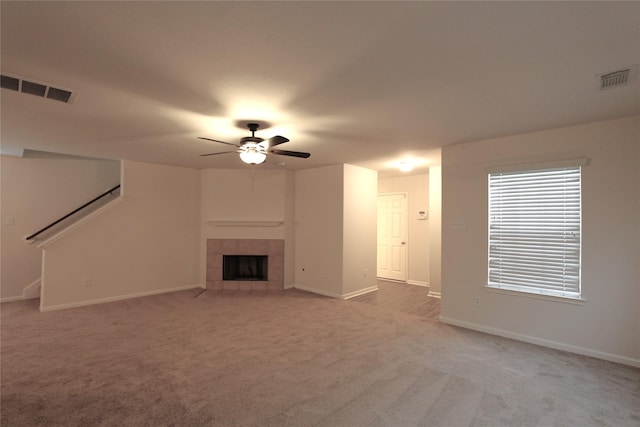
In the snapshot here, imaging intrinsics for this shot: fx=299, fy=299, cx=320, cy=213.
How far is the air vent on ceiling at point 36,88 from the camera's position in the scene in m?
2.32

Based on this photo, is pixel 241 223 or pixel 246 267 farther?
pixel 246 267

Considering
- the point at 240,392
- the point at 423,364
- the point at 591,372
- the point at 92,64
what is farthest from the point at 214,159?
the point at 591,372

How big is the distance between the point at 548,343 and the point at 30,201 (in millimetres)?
8283

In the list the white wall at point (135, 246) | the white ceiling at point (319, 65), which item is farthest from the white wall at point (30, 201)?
the white ceiling at point (319, 65)

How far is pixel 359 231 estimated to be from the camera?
5949 millimetres

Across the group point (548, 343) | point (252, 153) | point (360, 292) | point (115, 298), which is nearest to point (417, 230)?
point (360, 292)

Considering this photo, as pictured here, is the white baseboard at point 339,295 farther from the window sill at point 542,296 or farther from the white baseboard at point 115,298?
the window sill at point 542,296

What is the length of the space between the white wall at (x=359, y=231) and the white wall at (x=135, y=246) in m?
3.23

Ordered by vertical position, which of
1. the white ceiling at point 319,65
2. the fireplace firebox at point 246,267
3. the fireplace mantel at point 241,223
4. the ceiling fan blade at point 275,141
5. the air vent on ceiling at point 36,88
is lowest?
the fireplace firebox at point 246,267

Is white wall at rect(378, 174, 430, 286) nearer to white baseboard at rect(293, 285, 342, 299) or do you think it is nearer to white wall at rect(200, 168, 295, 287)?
white baseboard at rect(293, 285, 342, 299)

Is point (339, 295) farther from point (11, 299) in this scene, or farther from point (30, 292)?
point (11, 299)

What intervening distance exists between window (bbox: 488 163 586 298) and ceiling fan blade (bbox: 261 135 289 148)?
2844 millimetres

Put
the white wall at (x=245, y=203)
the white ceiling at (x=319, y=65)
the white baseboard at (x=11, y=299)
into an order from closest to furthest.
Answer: the white ceiling at (x=319, y=65), the white baseboard at (x=11, y=299), the white wall at (x=245, y=203)

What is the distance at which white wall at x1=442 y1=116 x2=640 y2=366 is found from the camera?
3100mm
